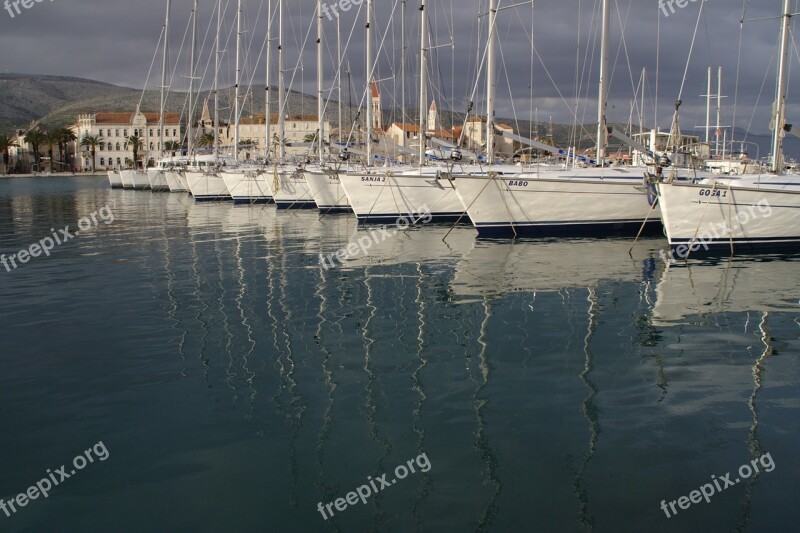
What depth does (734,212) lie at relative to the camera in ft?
67.8

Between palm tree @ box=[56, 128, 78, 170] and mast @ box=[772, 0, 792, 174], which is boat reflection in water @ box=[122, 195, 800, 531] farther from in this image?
palm tree @ box=[56, 128, 78, 170]

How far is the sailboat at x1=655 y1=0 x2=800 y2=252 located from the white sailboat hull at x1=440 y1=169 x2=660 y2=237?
3.87 meters

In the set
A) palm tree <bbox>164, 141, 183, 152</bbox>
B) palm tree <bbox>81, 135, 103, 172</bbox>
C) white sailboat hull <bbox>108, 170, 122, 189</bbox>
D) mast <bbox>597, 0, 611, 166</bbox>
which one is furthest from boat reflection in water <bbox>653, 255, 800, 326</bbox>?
palm tree <bbox>81, 135, 103, 172</bbox>

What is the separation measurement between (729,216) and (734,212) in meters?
0.18

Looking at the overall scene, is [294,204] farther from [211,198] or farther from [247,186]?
[211,198]

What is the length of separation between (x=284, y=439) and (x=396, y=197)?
23.7 metres

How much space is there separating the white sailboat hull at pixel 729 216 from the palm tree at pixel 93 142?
151 metres

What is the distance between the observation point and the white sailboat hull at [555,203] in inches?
975

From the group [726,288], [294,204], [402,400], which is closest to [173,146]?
[294,204]

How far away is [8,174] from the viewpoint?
5669 inches

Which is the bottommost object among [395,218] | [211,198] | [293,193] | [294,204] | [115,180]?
[395,218]

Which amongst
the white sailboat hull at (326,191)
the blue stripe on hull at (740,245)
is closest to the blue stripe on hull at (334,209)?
the white sailboat hull at (326,191)

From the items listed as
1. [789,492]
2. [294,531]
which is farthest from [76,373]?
[789,492]

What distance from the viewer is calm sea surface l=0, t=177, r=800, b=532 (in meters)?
6.24
